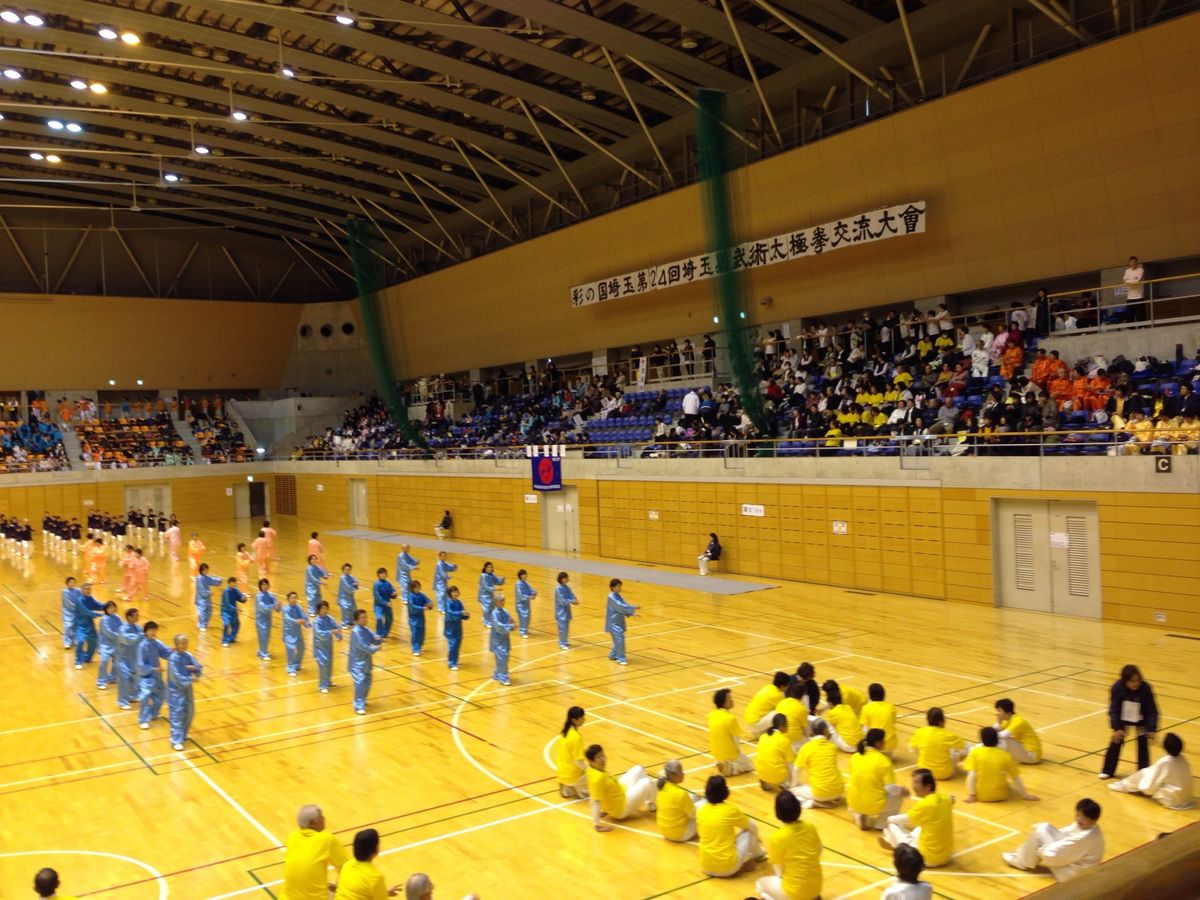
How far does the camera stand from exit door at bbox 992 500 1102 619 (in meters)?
17.5

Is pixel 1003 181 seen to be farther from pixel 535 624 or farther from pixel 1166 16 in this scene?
pixel 535 624

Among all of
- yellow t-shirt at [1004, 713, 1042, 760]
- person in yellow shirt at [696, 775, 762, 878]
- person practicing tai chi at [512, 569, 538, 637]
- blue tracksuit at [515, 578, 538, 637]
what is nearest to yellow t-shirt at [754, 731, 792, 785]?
person in yellow shirt at [696, 775, 762, 878]

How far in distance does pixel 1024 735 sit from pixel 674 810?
13.5ft

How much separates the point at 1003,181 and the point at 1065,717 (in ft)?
46.4

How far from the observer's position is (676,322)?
32000mm

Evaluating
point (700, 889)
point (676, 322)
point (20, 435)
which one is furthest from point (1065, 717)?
point (20, 435)

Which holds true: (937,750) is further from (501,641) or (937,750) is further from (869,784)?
(501,641)

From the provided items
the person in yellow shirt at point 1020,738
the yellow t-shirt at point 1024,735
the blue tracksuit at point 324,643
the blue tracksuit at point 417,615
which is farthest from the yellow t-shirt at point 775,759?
the blue tracksuit at point 417,615

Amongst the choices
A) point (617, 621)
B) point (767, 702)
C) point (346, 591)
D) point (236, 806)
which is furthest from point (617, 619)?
point (236, 806)

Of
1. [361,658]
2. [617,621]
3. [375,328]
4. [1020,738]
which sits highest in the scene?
[375,328]

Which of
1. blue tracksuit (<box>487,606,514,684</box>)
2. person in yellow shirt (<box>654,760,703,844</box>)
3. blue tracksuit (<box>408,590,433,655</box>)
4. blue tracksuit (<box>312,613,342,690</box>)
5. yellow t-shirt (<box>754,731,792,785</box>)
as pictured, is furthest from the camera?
blue tracksuit (<box>408,590,433,655</box>)

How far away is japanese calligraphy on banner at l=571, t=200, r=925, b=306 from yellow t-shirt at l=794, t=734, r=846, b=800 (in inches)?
638

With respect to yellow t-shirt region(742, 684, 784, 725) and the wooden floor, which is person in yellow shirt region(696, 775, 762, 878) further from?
yellow t-shirt region(742, 684, 784, 725)

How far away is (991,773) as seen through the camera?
9117 mm
